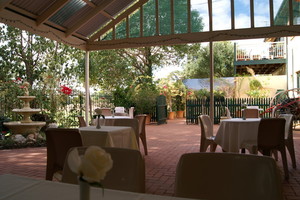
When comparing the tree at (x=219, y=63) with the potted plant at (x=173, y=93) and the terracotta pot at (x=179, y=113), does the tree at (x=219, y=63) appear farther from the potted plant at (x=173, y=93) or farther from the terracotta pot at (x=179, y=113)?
the terracotta pot at (x=179, y=113)

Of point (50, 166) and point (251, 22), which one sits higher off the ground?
point (251, 22)

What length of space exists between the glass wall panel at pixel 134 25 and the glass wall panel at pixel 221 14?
93.8 inches

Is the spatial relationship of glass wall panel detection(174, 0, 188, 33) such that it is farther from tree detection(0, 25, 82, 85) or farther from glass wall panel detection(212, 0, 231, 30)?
tree detection(0, 25, 82, 85)

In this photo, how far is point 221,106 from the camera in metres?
12.3

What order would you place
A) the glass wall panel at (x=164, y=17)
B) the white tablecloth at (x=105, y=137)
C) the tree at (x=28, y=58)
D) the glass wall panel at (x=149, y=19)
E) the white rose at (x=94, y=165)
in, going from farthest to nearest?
1. the tree at (x=28, y=58)
2. the glass wall panel at (x=149, y=19)
3. the glass wall panel at (x=164, y=17)
4. the white tablecloth at (x=105, y=137)
5. the white rose at (x=94, y=165)

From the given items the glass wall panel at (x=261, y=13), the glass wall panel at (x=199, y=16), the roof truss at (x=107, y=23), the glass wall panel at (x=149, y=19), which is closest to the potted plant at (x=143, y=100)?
the roof truss at (x=107, y=23)

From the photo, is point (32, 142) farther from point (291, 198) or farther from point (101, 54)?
point (101, 54)

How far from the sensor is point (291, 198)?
3172 mm

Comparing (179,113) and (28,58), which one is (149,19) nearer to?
(28,58)

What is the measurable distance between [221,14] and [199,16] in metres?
0.65

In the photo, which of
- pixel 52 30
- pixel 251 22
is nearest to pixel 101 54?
pixel 52 30

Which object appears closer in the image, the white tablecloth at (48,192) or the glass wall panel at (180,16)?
the white tablecloth at (48,192)

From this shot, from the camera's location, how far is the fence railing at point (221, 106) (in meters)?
12.1

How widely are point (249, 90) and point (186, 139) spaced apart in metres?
8.17
